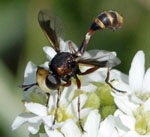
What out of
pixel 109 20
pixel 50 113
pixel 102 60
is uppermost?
pixel 109 20

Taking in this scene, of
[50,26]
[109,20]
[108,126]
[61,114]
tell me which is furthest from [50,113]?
[109,20]

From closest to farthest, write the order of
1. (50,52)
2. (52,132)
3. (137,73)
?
(52,132) → (137,73) → (50,52)

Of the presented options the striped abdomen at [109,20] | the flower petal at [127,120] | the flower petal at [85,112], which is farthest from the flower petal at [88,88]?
the striped abdomen at [109,20]

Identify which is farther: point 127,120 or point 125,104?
point 125,104

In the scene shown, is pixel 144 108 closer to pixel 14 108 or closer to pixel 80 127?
A: pixel 80 127

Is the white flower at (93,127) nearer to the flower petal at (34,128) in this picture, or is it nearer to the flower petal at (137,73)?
the flower petal at (34,128)

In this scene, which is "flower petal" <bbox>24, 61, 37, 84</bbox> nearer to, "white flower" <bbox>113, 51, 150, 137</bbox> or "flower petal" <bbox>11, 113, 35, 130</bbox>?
"flower petal" <bbox>11, 113, 35, 130</bbox>

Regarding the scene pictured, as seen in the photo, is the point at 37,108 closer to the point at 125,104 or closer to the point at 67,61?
the point at 67,61
